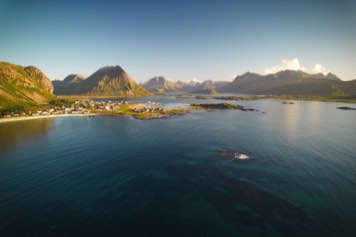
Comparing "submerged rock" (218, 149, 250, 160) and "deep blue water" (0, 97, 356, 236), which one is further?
"submerged rock" (218, 149, 250, 160)

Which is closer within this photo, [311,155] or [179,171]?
[179,171]

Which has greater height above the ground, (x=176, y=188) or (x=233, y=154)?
(x=233, y=154)

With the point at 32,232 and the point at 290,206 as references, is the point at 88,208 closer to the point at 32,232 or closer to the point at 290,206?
the point at 32,232

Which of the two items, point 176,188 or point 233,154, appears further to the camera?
point 233,154

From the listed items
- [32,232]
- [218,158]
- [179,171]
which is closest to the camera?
[32,232]

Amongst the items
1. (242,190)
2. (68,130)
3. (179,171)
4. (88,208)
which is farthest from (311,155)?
(68,130)

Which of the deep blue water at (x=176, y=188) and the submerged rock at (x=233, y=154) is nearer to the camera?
the deep blue water at (x=176, y=188)

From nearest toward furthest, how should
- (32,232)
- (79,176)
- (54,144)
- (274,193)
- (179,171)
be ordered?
(32,232)
(274,193)
(79,176)
(179,171)
(54,144)
